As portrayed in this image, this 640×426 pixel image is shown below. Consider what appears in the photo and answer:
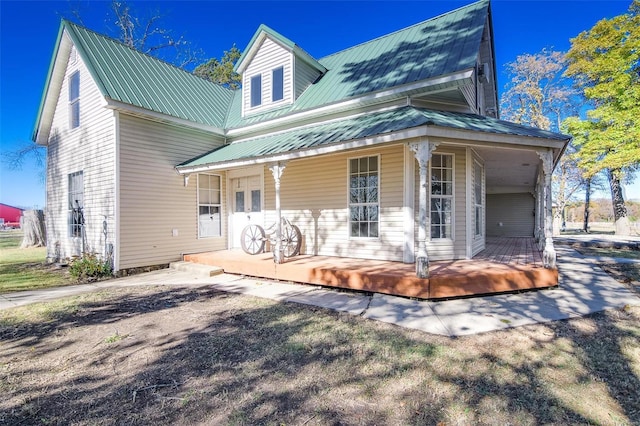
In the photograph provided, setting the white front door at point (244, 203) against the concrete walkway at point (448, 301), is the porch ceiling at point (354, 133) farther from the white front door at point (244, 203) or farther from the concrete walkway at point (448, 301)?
the concrete walkway at point (448, 301)

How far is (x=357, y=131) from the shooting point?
6352mm

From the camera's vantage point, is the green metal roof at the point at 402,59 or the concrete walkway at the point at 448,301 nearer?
the concrete walkway at the point at 448,301

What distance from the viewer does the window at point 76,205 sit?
9.09 m

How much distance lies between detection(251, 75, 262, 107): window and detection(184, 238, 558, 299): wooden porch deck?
5.21m

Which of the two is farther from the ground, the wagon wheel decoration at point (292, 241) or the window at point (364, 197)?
the window at point (364, 197)

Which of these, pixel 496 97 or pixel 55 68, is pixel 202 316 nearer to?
pixel 55 68

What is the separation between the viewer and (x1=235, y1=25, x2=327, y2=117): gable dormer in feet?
30.2

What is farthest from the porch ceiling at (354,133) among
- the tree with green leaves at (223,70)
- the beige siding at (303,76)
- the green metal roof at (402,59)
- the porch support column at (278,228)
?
the tree with green leaves at (223,70)

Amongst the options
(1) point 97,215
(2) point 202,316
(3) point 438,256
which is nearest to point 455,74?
(3) point 438,256

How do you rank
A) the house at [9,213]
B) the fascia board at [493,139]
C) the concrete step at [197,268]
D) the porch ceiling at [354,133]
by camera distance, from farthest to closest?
1. the house at [9,213]
2. the concrete step at [197,268]
3. the porch ceiling at [354,133]
4. the fascia board at [493,139]

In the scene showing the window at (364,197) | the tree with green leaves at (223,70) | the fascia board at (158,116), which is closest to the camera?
the window at (364,197)

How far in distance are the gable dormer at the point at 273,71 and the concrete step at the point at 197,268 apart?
4851 mm

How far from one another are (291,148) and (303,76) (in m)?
3.73

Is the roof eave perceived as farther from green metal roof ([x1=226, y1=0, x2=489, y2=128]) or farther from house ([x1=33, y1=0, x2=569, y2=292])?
green metal roof ([x1=226, y1=0, x2=489, y2=128])
